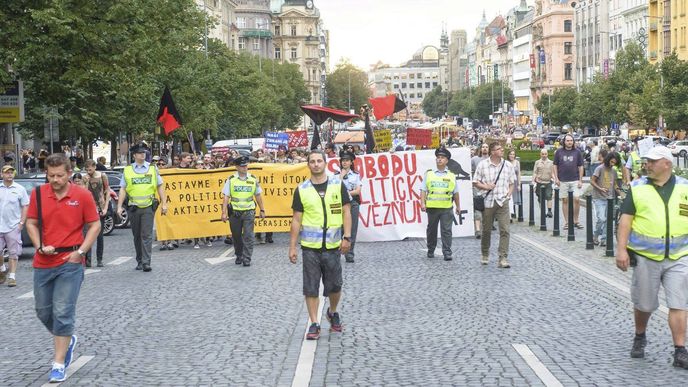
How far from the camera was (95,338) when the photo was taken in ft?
37.0

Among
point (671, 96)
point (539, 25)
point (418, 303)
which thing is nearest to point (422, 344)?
point (418, 303)

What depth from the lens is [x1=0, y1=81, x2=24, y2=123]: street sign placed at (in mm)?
32250

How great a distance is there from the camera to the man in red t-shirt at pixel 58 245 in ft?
30.8

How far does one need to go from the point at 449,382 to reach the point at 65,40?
22.5 m

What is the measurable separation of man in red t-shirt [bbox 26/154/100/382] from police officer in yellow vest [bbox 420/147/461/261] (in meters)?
9.80

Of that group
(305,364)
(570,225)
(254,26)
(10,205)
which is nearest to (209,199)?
(570,225)

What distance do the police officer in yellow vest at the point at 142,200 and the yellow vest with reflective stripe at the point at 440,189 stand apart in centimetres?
398

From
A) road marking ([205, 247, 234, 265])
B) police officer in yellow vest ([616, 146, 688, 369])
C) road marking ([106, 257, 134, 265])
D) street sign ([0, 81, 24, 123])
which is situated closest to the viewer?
police officer in yellow vest ([616, 146, 688, 369])

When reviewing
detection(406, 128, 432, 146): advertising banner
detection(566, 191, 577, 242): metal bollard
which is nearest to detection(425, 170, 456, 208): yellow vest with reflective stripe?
detection(566, 191, 577, 242): metal bollard

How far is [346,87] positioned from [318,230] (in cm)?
16923

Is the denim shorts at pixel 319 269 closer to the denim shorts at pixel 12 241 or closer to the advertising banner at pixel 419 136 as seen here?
the denim shorts at pixel 12 241

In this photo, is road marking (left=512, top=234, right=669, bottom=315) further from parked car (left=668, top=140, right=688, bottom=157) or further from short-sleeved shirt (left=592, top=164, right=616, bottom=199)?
parked car (left=668, top=140, right=688, bottom=157)

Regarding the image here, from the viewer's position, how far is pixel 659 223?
31.4ft

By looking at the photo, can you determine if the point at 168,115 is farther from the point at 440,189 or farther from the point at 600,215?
the point at 440,189
